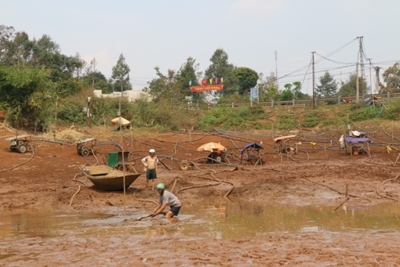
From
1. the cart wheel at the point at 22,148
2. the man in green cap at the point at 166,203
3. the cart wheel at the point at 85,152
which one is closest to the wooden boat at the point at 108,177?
the man in green cap at the point at 166,203

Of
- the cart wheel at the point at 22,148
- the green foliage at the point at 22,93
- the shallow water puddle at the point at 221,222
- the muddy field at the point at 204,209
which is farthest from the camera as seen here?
the green foliage at the point at 22,93

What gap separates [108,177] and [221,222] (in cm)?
534

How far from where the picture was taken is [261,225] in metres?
14.4

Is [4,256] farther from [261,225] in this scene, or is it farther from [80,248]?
[261,225]

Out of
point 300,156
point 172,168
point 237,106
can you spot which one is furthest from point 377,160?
point 237,106

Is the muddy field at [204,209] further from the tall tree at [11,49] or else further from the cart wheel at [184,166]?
the tall tree at [11,49]

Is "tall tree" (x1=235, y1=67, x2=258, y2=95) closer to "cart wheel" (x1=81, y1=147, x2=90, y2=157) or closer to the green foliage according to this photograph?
the green foliage

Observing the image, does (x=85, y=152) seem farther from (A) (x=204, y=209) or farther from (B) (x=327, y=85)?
(B) (x=327, y=85)

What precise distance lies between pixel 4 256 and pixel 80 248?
56.1 inches

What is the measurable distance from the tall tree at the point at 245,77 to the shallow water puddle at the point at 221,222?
175ft

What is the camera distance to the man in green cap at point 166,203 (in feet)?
49.6

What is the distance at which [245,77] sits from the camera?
70500 millimetres

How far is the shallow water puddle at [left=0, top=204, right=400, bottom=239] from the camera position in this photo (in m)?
13.5

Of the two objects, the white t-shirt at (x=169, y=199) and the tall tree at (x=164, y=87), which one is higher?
the tall tree at (x=164, y=87)
